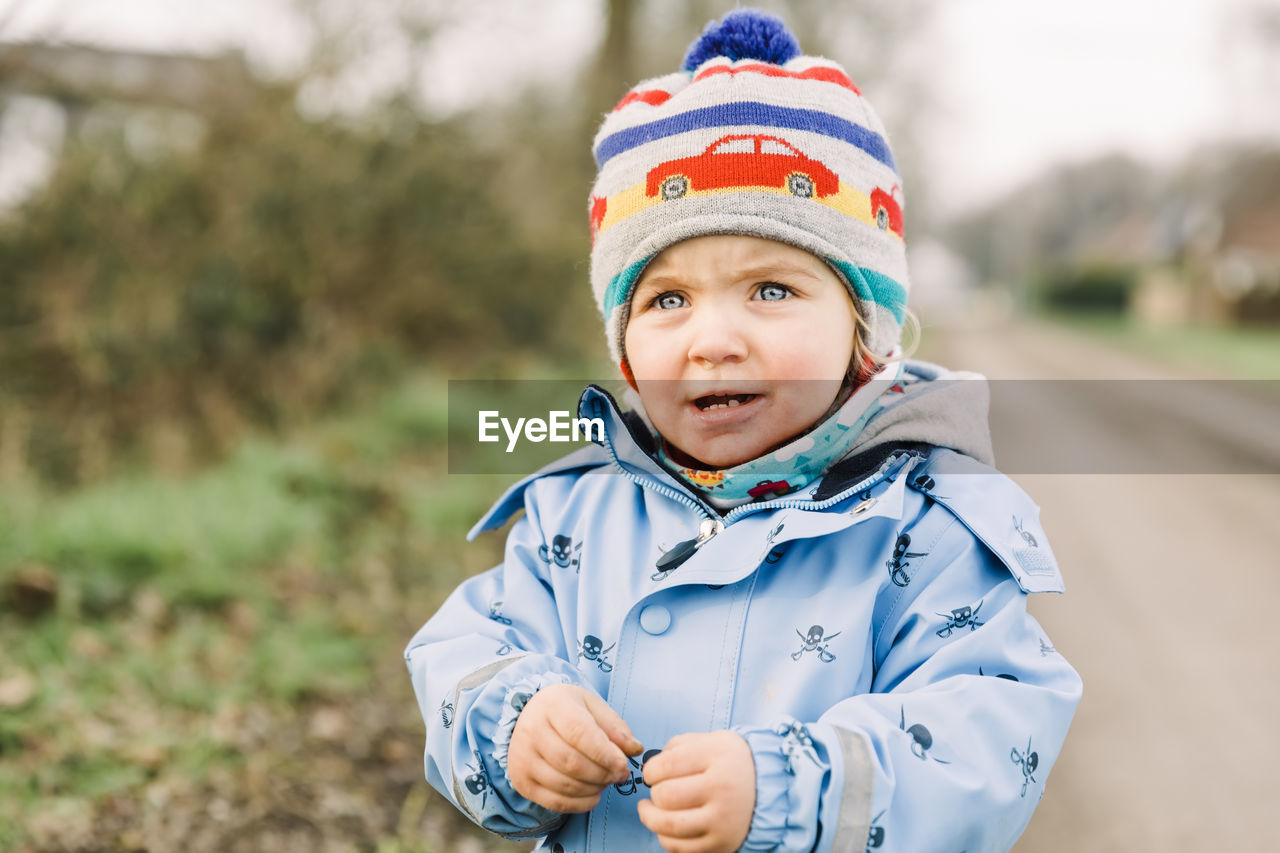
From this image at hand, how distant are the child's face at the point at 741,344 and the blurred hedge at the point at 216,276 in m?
4.74

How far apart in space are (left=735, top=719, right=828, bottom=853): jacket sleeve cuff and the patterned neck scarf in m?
0.43

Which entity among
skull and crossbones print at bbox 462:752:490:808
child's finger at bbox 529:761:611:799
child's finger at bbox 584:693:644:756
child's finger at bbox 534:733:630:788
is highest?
child's finger at bbox 584:693:644:756

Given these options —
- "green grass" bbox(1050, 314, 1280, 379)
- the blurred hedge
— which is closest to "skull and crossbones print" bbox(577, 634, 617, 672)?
the blurred hedge

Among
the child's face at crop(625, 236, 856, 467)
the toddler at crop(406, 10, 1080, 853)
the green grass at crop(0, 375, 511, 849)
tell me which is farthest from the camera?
the green grass at crop(0, 375, 511, 849)

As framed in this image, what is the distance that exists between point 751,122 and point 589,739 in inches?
35.8

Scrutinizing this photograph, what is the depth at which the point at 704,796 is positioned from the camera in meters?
1.16

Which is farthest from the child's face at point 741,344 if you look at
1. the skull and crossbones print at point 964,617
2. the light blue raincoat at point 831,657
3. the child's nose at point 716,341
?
the skull and crossbones print at point 964,617

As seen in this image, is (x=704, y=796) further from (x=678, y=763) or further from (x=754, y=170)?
(x=754, y=170)

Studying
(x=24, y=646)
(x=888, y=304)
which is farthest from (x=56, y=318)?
(x=888, y=304)

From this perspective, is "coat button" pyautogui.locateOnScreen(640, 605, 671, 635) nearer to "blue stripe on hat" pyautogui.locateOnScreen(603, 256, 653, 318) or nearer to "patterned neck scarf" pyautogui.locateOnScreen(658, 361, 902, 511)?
"patterned neck scarf" pyautogui.locateOnScreen(658, 361, 902, 511)

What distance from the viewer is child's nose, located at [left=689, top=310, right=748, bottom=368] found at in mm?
1450

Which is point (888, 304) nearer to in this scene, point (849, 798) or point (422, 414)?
point (849, 798)

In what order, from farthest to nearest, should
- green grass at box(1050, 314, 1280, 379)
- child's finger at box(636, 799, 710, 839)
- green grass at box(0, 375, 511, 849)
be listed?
green grass at box(1050, 314, 1280, 379)
green grass at box(0, 375, 511, 849)
child's finger at box(636, 799, 710, 839)

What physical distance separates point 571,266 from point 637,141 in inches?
327
